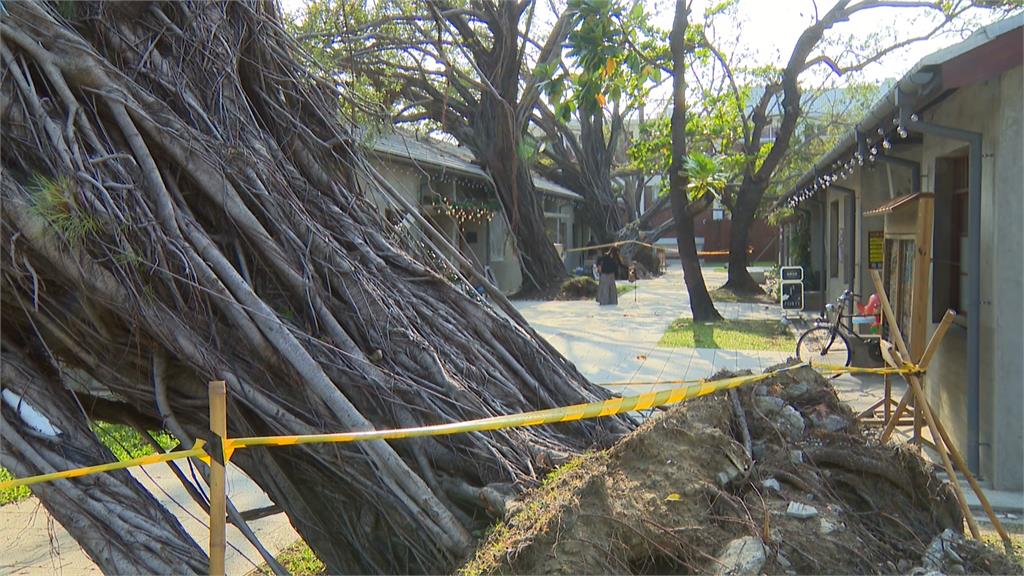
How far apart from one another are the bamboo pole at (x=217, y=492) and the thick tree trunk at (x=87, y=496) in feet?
1.09

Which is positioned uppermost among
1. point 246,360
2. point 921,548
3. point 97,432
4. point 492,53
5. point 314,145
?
point 492,53

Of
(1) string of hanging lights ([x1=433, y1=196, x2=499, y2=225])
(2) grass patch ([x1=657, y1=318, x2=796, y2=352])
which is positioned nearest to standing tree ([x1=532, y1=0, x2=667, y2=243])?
(1) string of hanging lights ([x1=433, y1=196, x2=499, y2=225])

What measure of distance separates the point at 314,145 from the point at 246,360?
1.42 meters

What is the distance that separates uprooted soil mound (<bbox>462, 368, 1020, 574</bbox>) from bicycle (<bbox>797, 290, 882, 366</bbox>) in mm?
4864

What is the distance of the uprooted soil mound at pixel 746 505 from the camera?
11.0ft

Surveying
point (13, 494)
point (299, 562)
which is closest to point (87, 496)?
point (299, 562)

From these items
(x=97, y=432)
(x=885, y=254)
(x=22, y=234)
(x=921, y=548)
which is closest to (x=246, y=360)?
(x=97, y=432)

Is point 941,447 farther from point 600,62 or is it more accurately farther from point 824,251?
point 824,251

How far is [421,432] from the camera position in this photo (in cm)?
323

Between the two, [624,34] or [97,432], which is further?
[624,34]

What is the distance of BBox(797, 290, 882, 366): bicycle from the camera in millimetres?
9672

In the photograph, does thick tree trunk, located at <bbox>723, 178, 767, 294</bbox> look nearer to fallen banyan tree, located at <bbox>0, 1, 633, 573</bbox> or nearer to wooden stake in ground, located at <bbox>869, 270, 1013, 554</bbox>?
wooden stake in ground, located at <bbox>869, 270, 1013, 554</bbox>

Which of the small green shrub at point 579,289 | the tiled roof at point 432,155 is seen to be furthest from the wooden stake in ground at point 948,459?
the small green shrub at point 579,289

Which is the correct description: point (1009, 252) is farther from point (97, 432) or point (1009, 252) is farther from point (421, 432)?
point (97, 432)
